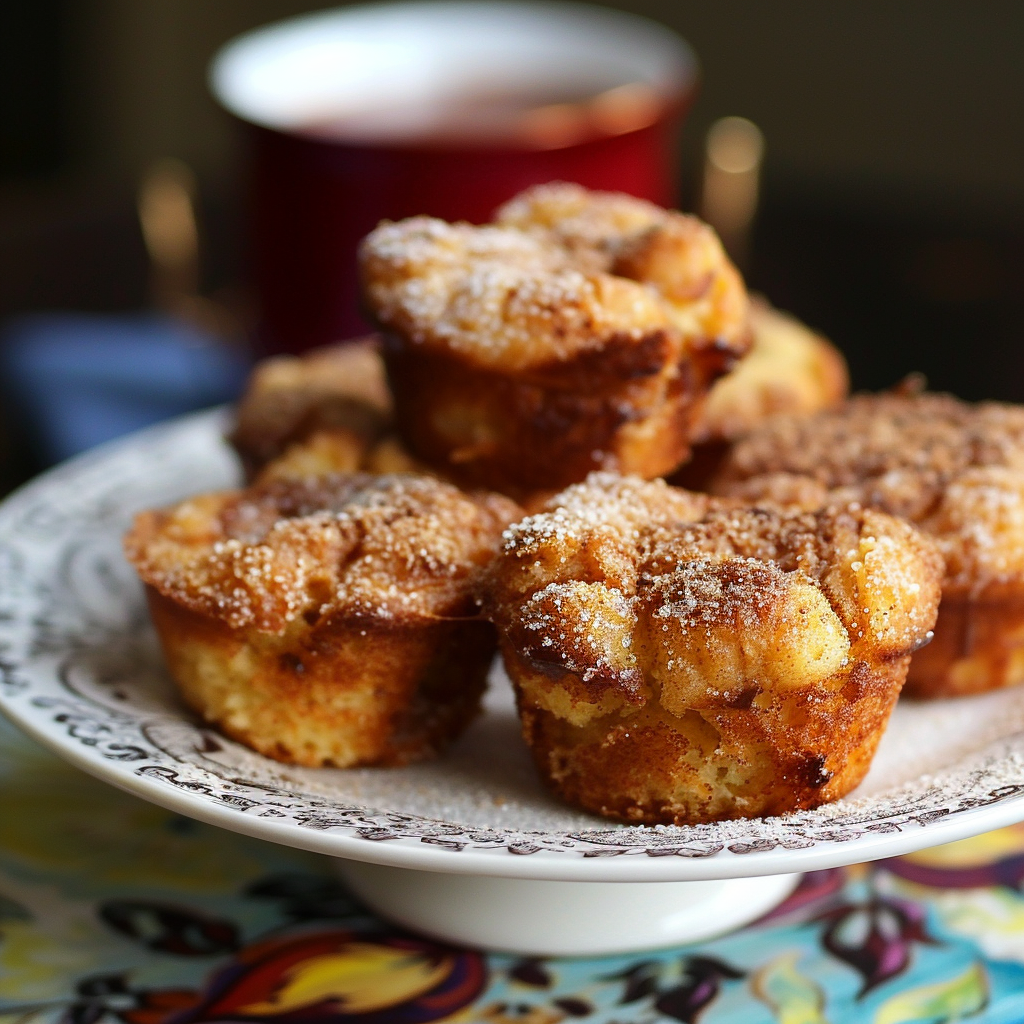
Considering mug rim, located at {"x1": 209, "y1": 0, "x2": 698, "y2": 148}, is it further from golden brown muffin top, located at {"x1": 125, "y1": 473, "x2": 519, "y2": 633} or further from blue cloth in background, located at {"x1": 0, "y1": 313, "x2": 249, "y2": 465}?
golden brown muffin top, located at {"x1": 125, "y1": 473, "x2": 519, "y2": 633}

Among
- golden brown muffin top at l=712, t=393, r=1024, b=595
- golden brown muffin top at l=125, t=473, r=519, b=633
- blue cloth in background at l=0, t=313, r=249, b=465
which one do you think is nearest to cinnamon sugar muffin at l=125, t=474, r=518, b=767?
golden brown muffin top at l=125, t=473, r=519, b=633

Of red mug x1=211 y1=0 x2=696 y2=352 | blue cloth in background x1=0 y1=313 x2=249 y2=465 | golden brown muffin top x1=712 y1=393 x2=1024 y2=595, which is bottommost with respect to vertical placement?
blue cloth in background x1=0 y1=313 x2=249 y2=465

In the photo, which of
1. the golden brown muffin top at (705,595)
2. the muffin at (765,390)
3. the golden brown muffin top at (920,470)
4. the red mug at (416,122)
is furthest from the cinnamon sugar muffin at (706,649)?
the red mug at (416,122)

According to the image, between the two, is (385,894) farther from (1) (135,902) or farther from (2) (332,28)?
(2) (332,28)

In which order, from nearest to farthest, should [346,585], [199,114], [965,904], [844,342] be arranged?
[346,585], [965,904], [844,342], [199,114]

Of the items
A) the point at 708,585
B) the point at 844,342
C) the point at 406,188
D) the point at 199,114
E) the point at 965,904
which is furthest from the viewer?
the point at 199,114

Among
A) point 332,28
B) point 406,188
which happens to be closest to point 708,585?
point 406,188

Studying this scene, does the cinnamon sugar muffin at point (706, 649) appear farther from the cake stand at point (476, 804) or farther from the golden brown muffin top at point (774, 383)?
the golden brown muffin top at point (774, 383)
